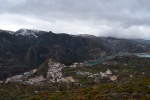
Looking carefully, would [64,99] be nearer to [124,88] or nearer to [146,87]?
[124,88]

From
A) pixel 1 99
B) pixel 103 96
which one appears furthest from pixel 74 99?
pixel 1 99

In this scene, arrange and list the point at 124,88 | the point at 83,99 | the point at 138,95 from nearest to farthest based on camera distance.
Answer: the point at 138,95, the point at 83,99, the point at 124,88

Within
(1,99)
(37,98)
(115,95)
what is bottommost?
(1,99)

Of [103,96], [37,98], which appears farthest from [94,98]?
[37,98]

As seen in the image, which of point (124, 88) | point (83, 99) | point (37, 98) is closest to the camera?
point (83, 99)

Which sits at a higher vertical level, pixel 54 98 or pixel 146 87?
pixel 146 87

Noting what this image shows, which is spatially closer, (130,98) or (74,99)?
(130,98)

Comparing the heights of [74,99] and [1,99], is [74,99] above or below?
above

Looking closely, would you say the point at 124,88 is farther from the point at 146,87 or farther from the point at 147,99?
the point at 147,99

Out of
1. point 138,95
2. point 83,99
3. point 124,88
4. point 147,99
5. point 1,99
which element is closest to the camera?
point 147,99
